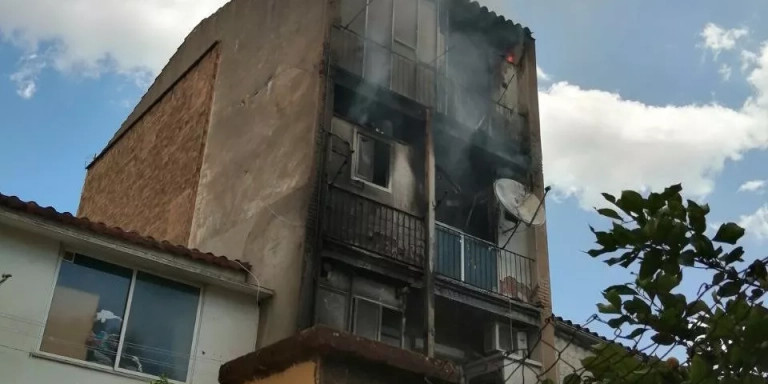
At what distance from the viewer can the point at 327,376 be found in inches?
134

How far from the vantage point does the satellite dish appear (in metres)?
14.1

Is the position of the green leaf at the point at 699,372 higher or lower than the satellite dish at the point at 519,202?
lower

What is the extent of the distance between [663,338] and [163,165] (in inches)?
564

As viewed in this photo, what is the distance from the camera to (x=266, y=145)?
13602 millimetres

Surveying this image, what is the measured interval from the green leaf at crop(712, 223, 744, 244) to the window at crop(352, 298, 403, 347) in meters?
8.63

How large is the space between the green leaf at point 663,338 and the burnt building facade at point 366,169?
25.4 ft

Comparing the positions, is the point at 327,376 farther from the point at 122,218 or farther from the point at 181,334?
the point at 122,218

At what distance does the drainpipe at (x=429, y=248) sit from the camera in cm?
1207

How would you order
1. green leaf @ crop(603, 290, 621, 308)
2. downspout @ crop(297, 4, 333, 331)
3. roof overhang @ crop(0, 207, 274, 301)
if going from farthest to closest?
downspout @ crop(297, 4, 333, 331) → roof overhang @ crop(0, 207, 274, 301) → green leaf @ crop(603, 290, 621, 308)

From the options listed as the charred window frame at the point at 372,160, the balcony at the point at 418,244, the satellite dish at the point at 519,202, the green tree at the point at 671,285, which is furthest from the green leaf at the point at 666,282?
the satellite dish at the point at 519,202

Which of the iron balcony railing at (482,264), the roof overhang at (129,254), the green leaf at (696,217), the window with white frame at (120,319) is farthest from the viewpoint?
the iron balcony railing at (482,264)

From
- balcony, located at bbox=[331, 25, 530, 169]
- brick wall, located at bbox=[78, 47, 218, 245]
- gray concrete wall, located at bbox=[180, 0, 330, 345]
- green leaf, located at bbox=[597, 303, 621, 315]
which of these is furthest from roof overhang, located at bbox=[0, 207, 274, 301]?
green leaf, located at bbox=[597, 303, 621, 315]

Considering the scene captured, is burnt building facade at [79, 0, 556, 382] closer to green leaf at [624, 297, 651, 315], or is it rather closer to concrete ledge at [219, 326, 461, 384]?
concrete ledge at [219, 326, 461, 384]

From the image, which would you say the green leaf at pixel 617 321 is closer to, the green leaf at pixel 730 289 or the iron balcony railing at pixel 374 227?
the green leaf at pixel 730 289
